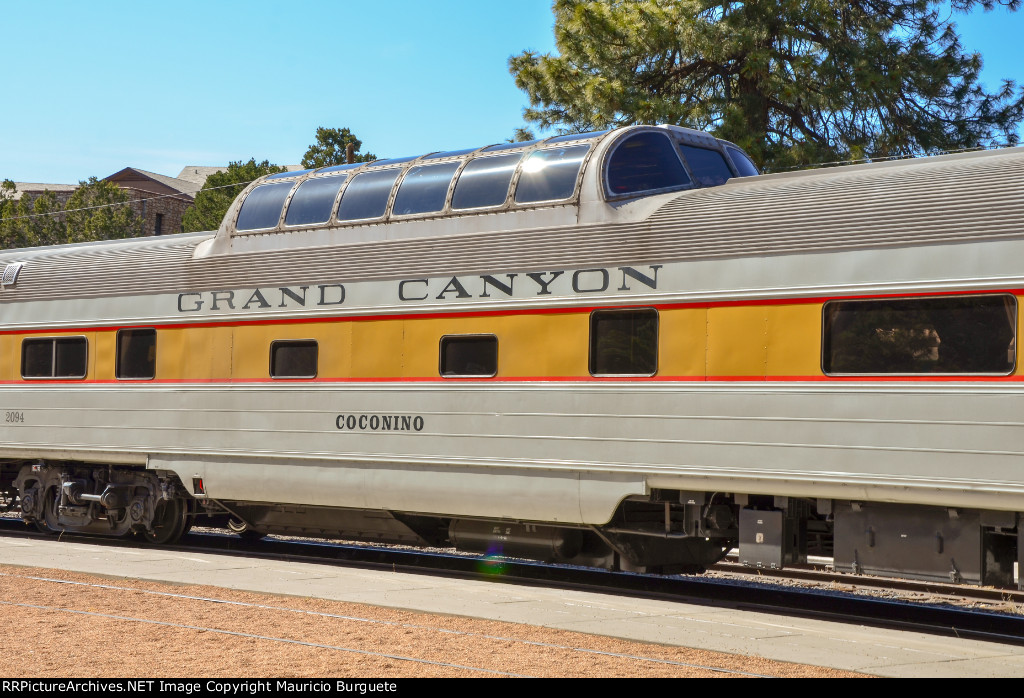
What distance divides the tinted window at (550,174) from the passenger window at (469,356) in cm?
146

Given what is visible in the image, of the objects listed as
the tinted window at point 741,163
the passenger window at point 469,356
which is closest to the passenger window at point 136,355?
the passenger window at point 469,356

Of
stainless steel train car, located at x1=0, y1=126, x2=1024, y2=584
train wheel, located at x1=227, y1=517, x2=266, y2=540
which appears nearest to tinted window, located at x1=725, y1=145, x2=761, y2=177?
stainless steel train car, located at x1=0, y1=126, x2=1024, y2=584

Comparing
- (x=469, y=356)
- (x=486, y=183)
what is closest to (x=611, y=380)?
(x=469, y=356)

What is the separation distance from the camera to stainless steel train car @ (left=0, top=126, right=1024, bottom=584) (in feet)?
30.2

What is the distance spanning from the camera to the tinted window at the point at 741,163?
42.3 feet

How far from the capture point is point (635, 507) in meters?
11.2

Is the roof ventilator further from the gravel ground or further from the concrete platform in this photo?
the gravel ground

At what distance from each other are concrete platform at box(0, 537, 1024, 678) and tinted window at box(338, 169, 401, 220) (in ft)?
12.7

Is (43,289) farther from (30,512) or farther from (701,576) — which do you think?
(701,576)

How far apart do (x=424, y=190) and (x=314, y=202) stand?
1.59 meters

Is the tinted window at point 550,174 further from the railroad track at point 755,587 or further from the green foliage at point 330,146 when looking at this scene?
the green foliage at point 330,146

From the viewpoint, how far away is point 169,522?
48.6ft

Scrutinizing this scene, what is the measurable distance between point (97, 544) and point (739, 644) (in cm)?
965
